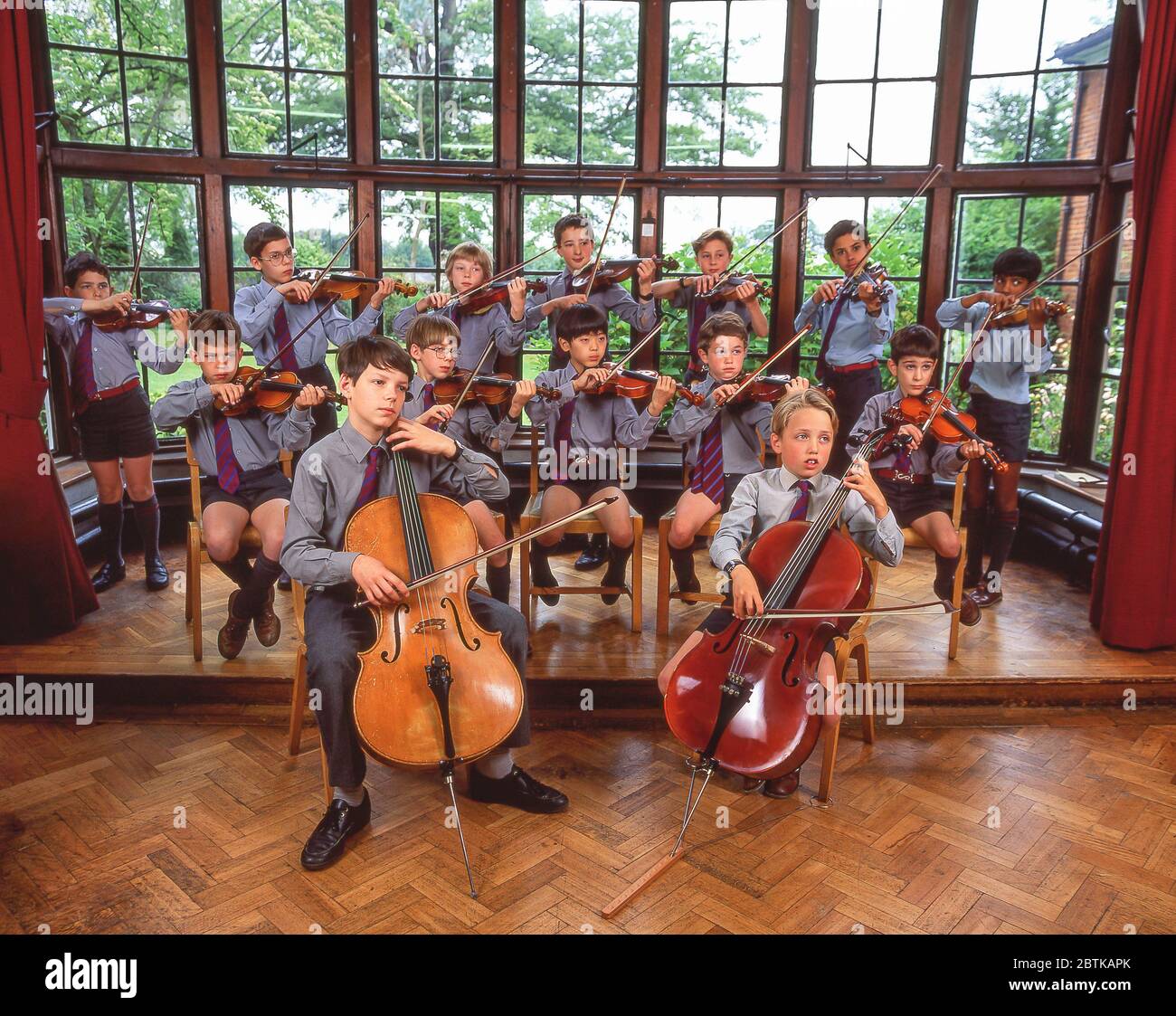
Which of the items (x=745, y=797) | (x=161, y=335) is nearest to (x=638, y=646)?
(x=745, y=797)

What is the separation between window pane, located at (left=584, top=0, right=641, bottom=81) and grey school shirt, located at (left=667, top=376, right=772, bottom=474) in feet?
6.95

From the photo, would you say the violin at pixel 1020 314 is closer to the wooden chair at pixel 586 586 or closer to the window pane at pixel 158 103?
the wooden chair at pixel 586 586

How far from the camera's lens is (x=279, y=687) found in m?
2.98

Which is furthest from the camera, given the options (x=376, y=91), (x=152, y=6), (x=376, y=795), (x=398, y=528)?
(x=376, y=91)

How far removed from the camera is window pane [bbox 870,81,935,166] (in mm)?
4555

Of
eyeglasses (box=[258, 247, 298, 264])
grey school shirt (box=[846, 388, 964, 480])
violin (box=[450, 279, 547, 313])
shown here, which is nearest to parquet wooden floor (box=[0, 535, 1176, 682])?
grey school shirt (box=[846, 388, 964, 480])

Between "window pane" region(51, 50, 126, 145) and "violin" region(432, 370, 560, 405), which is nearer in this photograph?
"violin" region(432, 370, 560, 405)

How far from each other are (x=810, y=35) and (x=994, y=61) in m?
0.85

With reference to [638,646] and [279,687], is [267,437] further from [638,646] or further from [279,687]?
[638,646]

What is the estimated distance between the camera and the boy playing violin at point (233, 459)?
120 inches

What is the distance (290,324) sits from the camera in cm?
376

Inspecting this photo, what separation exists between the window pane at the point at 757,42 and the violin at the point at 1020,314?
1829 mm

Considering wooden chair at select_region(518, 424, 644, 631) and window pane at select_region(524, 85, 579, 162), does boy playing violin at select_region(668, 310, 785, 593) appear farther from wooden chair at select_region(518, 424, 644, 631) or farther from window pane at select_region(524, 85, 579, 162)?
window pane at select_region(524, 85, 579, 162)
